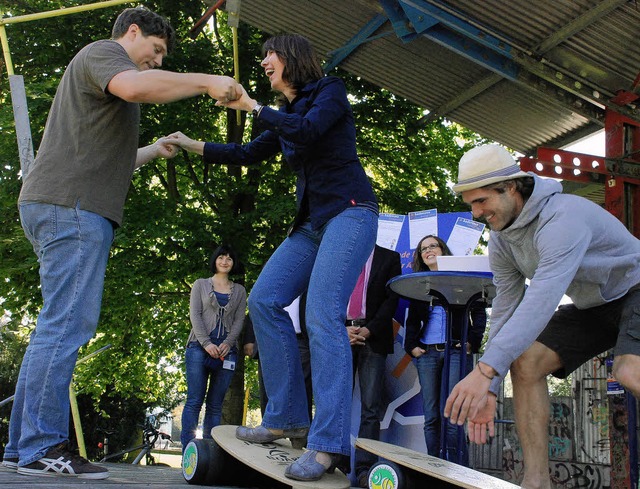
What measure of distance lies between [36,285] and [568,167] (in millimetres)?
8851

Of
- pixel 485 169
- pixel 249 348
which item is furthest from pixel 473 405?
pixel 249 348

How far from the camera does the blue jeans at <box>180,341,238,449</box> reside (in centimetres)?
731

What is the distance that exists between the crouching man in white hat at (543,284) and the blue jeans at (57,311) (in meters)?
1.78

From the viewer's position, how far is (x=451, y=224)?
7223 millimetres

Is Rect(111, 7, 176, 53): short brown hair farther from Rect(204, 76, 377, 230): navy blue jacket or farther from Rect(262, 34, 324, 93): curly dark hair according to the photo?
Rect(204, 76, 377, 230): navy blue jacket

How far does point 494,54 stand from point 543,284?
7.31m

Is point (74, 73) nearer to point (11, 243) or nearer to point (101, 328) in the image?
point (11, 243)

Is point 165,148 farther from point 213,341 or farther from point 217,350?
point 213,341

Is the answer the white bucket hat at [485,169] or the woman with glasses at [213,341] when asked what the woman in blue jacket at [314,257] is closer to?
the white bucket hat at [485,169]

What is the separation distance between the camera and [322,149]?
12.6ft

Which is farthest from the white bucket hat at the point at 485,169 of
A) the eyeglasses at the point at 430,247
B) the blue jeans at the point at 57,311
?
the eyeglasses at the point at 430,247

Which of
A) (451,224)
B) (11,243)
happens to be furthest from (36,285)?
(451,224)

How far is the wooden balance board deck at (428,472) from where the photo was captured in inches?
131

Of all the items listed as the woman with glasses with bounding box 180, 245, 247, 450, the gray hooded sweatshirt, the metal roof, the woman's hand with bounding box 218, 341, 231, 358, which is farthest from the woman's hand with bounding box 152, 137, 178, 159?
the metal roof
